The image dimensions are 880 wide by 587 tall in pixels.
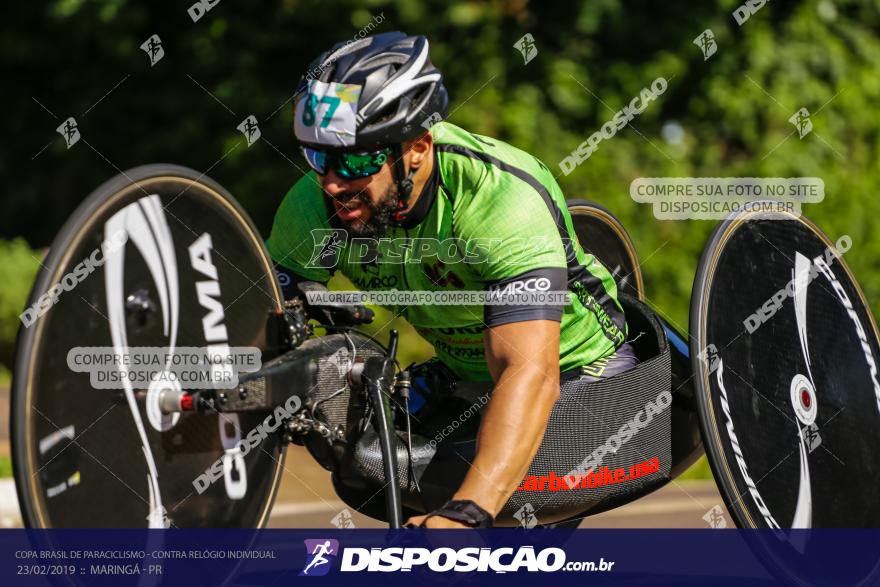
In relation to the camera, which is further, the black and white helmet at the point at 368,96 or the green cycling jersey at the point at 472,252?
the green cycling jersey at the point at 472,252

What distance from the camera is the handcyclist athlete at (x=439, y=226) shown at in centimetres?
337

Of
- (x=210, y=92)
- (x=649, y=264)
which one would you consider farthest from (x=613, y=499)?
(x=210, y=92)

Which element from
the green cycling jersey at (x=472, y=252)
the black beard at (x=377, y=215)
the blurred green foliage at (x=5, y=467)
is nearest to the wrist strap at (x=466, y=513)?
the green cycling jersey at (x=472, y=252)

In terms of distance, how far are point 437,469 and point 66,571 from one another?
46.4 inches

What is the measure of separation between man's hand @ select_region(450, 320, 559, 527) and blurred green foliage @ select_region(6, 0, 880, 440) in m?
6.04

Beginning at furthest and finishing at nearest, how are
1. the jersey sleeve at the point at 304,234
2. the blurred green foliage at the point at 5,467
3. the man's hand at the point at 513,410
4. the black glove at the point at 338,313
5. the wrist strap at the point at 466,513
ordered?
the blurred green foliage at the point at 5,467 < the jersey sleeve at the point at 304,234 < the black glove at the point at 338,313 < the man's hand at the point at 513,410 < the wrist strap at the point at 466,513

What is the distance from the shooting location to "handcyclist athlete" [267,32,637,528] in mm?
3369

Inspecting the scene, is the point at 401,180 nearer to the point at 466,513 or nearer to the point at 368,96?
the point at 368,96

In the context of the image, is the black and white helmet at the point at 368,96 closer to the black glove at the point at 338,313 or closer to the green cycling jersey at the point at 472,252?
the green cycling jersey at the point at 472,252

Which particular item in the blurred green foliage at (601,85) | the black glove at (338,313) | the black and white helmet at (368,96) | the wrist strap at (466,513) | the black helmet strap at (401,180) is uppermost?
the blurred green foliage at (601,85)

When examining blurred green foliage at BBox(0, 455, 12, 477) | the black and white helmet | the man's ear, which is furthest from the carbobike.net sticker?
blurred green foliage at BBox(0, 455, 12, 477)

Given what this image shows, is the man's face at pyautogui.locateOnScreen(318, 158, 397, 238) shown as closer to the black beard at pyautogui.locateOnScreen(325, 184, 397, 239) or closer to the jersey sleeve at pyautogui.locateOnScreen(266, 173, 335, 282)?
the black beard at pyautogui.locateOnScreen(325, 184, 397, 239)

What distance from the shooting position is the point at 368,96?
3393mm

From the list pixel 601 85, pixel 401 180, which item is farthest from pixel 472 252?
pixel 601 85
